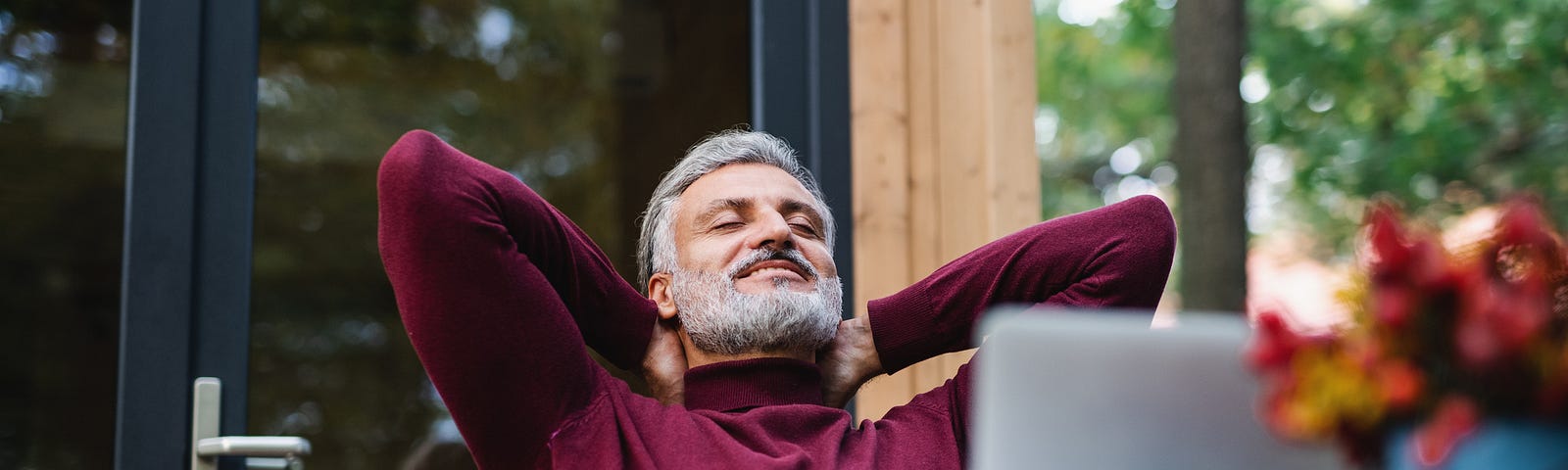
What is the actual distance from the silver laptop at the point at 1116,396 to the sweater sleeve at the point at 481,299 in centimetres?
80

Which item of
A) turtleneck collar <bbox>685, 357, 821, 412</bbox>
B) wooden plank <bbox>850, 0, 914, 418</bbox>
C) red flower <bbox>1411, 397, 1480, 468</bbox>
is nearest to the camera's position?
red flower <bbox>1411, 397, 1480, 468</bbox>

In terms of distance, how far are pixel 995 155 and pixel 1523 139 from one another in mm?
4966

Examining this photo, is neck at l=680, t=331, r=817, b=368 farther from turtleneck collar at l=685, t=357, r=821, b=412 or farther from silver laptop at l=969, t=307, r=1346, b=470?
silver laptop at l=969, t=307, r=1346, b=470

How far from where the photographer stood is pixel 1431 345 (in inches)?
26.4

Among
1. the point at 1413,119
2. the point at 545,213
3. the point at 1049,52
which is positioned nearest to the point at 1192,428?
the point at 545,213

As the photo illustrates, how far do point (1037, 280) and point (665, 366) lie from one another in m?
0.50

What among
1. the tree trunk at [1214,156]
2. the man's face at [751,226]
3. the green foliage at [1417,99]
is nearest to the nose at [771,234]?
the man's face at [751,226]

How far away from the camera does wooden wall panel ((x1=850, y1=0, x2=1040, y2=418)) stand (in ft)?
7.89

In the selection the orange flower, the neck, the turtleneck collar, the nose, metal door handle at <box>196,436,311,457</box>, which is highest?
the nose

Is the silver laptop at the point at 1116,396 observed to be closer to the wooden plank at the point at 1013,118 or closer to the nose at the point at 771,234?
the nose at the point at 771,234

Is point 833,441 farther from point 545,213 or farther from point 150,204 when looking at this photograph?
point 150,204

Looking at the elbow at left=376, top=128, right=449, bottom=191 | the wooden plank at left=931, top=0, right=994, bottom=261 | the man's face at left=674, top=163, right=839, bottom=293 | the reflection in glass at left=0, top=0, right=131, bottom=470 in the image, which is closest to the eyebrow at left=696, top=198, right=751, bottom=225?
the man's face at left=674, top=163, right=839, bottom=293

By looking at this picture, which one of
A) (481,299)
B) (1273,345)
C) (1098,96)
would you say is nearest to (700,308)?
(481,299)

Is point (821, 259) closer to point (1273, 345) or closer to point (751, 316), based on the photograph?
point (751, 316)
